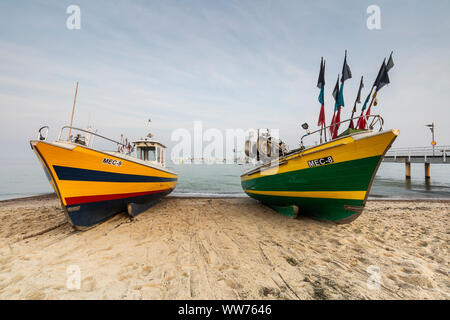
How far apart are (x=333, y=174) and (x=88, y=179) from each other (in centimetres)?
705

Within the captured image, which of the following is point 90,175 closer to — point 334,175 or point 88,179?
point 88,179

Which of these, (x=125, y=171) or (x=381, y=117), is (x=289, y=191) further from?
(x=125, y=171)

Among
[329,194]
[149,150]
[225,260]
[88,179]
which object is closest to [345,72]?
[329,194]

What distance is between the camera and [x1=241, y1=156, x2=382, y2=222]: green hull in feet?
16.4

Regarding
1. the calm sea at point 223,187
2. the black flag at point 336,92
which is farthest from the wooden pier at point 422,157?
the black flag at point 336,92

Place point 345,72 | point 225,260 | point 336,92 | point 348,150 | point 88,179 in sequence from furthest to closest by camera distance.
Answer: point 336,92
point 345,72
point 88,179
point 348,150
point 225,260

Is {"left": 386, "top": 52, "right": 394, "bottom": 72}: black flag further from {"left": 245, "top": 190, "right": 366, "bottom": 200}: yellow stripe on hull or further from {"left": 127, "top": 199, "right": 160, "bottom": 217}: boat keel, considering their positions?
{"left": 127, "top": 199, "right": 160, "bottom": 217}: boat keel

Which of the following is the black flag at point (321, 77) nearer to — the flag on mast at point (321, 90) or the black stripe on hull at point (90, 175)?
the flag on mast at point (321, 90)

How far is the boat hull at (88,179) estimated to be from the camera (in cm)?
476

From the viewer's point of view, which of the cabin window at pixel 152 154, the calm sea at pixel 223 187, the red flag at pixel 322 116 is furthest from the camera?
the calm sea at pixel 223 187

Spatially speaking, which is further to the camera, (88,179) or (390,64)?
(390,64)

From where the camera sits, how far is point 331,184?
18.0 ft
